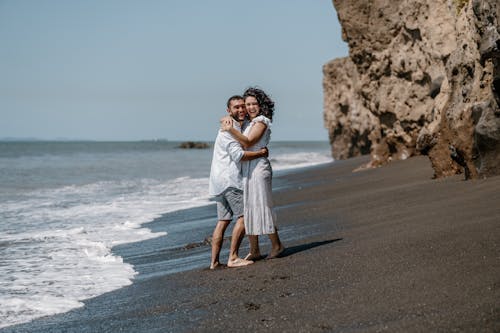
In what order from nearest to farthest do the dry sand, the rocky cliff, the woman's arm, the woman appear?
the dry sand → the woman's arm → the woman → the rocky cliff

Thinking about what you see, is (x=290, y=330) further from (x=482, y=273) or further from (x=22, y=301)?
(x=22, y=301)

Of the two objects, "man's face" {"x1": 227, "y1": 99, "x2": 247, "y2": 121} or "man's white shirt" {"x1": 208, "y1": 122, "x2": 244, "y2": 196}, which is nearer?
"man's white shirt" {"x1": 208, "y1": 122, "x2": 244, "y2": 196}

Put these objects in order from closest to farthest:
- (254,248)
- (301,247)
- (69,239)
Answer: (254,248)
(301,247)
(69,239)

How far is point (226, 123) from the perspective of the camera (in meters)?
6.76

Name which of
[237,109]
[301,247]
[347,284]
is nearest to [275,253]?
[301,247]

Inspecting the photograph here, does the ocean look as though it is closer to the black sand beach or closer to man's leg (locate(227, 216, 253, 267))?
the black sand beach

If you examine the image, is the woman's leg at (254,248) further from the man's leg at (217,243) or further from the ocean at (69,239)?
the ocean at (69,239)

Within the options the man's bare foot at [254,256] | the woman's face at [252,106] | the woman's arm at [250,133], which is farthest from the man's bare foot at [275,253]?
the woman's face at [252,106]

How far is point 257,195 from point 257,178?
181 mm

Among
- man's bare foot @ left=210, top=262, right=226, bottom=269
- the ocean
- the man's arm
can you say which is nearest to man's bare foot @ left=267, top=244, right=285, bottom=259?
man's bare foot @ left=210, top=262, right=226, bottom=269

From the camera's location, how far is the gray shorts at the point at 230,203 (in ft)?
22.7

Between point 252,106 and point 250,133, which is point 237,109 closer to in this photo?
point 252,106

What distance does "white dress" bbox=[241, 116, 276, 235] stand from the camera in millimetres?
6848

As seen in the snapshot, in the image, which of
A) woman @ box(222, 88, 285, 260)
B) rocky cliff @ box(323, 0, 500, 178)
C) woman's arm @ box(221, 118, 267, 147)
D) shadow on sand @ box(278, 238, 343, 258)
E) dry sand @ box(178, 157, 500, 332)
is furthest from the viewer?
rocky cliff @ box(323, 0, 500, 178)
